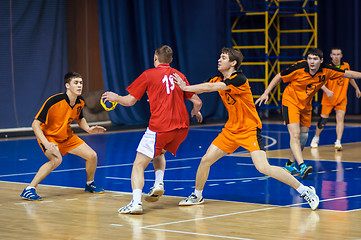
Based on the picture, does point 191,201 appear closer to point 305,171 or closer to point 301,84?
point 305,171

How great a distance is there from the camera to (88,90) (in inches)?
592

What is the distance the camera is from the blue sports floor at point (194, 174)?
22.9 feet

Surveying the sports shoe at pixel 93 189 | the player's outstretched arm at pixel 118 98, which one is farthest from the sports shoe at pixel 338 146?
the player's outstretched arm at pixel 118 98

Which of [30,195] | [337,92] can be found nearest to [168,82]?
[30,195]

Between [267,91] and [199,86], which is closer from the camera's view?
[199,86]

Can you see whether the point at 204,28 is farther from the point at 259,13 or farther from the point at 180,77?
the point at 180,77

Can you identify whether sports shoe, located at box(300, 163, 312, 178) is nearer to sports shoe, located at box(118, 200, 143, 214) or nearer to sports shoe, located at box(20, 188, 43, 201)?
sports shoe, located at box(118, 200, 143, 214)

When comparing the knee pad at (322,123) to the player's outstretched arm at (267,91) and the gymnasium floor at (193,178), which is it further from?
the player's outstretched arm at (267,91)

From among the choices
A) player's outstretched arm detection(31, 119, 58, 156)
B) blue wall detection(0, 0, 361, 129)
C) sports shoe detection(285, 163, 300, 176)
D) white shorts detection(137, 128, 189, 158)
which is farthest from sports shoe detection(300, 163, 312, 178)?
blue wall detection(0, 0, 361, 129)

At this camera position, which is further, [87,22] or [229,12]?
[229,12]

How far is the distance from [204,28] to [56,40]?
378cm

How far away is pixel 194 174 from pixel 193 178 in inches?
12.4

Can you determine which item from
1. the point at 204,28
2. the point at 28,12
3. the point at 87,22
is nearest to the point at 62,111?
the point at 28,12

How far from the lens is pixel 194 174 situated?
8.52 m
